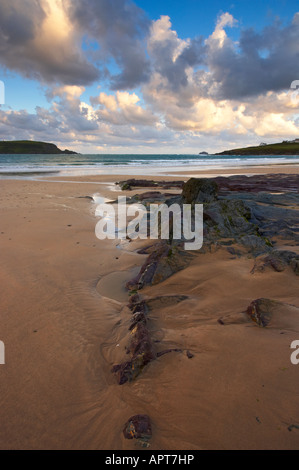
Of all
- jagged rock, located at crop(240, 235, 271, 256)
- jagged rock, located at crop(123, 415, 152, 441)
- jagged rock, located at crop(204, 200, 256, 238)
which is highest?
jagged rock, located at crop(204, 200, 256, 238)

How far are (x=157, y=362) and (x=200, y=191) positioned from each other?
6.72 m

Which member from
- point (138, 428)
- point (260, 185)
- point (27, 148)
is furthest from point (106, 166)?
point (27, 148)

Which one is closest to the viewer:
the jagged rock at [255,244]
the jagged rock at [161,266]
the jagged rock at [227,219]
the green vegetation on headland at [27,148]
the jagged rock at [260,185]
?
the jagged rock at [161,266]

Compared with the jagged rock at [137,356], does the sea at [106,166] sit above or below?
above

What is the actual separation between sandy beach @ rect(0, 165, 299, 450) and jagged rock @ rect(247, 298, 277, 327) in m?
0.09

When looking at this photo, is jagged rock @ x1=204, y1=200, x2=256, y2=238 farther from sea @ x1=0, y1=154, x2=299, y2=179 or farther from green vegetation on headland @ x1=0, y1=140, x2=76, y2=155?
green vegetation on headland @ x1=0, y1=140, x2=76, y2=155

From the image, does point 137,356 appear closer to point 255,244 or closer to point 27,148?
point 255,244

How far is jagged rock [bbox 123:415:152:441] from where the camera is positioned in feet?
5.92

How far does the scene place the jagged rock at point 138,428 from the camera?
1.81 m

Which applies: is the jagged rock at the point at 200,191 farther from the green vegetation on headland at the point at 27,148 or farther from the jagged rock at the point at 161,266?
the green vegetation on headland at the point at 27,148

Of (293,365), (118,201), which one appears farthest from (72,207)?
(293,365)

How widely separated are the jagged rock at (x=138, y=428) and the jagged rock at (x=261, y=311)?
1583mm

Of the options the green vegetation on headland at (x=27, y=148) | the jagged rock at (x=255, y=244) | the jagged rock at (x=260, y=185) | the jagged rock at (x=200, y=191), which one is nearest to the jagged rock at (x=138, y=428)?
the jagged rock at (x=255, y=244)

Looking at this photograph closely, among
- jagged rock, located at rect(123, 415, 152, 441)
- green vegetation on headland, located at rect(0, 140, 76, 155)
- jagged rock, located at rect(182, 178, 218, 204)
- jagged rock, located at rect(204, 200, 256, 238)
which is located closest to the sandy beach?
jagged rock, located at rect(123, 415, 152, 441)
